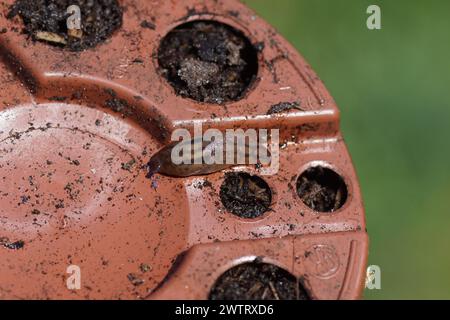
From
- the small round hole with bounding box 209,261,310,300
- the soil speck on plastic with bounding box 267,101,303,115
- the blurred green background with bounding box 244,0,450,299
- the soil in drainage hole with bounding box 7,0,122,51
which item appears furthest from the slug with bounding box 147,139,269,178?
the blurred green background with bounding box 244,0,450,299

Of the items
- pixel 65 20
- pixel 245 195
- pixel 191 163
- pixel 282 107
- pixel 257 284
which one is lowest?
pixel 257 284

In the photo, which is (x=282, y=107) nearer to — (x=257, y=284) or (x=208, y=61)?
(x=208, y=61)

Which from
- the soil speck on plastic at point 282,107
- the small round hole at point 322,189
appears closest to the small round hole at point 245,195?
the small round hole at point 322,189

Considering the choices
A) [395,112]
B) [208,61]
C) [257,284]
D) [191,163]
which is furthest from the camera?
[395,112]

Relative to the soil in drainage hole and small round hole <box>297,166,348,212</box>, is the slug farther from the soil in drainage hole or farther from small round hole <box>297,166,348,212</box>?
the soil in drainage hole

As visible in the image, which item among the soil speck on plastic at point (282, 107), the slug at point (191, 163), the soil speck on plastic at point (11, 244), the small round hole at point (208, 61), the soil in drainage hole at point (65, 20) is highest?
the soil in drainage hole at point (65, 20)

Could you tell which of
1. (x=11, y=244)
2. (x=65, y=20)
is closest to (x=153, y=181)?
(x=11, y=244)

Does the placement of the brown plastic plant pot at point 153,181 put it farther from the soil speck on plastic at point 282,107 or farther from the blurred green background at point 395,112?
the blurred green background at point 395,112
